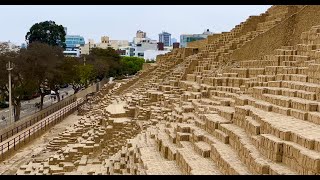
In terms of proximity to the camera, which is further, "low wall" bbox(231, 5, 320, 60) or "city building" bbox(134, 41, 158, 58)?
"city building" bbox(134, 41, 158, 58)

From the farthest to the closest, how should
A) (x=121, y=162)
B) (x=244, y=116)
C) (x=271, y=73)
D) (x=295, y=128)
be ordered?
1. (x=271, y=73)
2. (x=121, y=162)
3. (x=244, y=116)
4. (x=295, y=128)

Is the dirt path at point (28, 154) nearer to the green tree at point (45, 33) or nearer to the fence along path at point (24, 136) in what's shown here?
the fence along path at point (24, 136)

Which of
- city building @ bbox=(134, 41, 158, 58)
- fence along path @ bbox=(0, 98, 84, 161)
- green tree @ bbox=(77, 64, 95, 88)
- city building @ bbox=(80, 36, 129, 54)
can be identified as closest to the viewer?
fence along path @ bbox=(0, 98, 84, 161)

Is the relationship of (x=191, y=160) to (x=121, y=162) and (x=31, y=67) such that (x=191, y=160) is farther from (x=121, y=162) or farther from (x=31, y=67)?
(x=31, y=67)

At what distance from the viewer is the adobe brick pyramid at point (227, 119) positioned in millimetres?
6861

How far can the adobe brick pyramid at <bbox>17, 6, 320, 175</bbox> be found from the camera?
270 inches

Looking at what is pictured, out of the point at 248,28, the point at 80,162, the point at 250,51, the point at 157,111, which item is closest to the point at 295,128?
the point at 80,162

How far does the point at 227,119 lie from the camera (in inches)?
387

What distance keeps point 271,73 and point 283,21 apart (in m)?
3.83

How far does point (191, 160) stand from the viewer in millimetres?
7609

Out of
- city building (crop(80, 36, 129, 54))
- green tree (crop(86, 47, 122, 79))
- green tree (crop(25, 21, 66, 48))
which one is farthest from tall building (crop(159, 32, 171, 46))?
green tree (crop(25, 21, 66, 48))

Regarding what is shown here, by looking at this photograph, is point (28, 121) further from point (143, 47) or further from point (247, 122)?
point (143, 47)

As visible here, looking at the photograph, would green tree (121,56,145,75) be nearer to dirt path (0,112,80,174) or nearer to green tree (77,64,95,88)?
green tree (77,64,95,88)

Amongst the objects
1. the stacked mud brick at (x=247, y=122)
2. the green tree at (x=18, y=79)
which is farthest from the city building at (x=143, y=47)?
the stacked mud brick at (x=247, y=122)
